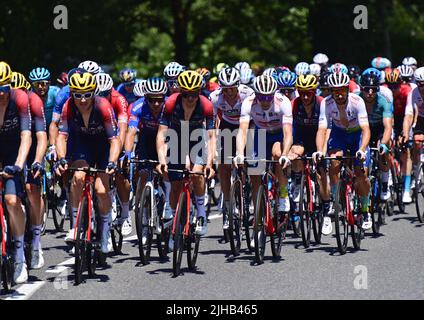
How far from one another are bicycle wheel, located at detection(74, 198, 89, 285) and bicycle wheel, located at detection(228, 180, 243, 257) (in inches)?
87.0

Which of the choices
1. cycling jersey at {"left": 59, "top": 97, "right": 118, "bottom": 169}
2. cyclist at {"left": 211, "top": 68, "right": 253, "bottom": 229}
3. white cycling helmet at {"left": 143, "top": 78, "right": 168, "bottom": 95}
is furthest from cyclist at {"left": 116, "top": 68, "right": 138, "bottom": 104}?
cycling jersey at {"left": 59, "top": 97, "right": 118, "bottom": 169}

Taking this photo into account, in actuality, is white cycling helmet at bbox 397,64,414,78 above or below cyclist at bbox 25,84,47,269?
above

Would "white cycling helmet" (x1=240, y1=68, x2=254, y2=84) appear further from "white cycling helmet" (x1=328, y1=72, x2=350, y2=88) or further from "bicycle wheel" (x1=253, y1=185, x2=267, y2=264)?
"bicycle wheel" (x1=253, y1=185, x2=267, y2=264)

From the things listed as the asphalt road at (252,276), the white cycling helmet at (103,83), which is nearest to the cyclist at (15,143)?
the asphalt road at (252,276)

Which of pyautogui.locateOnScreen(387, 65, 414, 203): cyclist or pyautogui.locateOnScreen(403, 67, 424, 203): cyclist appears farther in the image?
pyautogui.locateOnScreen(387, 65, 414, 203): cyclist

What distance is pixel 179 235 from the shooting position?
1273 centimetres

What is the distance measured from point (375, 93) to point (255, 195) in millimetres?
2746

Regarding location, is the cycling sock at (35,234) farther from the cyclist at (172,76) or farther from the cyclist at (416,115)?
the cyclist at (416,115)

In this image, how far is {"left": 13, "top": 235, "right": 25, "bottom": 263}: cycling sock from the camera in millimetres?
11906

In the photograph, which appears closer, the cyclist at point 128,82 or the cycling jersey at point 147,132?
the cycling jersey at point 147,132

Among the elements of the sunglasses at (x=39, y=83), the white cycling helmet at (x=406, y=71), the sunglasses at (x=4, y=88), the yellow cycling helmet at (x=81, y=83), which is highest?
the white cycling helmet at (x=406, y=71)

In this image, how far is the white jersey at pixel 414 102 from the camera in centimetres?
1812

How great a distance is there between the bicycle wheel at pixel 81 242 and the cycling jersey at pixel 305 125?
4.05m

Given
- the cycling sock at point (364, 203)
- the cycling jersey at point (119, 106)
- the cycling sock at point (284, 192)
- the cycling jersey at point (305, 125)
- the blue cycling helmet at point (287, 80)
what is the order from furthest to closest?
the blue cycling helmet at point (287, 80) < the cycling jersey at point (305, 125) < the cycling sock at point (364, 203) < the cycling jersey at point (119, 106) < the cycling sock at point (284, 192)
